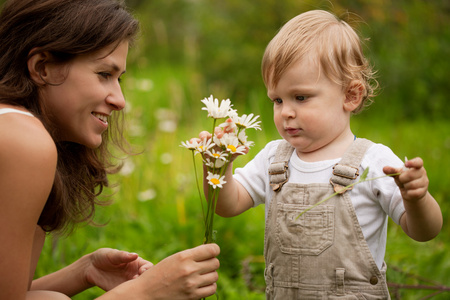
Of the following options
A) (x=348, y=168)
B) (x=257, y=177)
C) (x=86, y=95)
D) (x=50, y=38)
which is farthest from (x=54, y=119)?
(x=348, y=168)

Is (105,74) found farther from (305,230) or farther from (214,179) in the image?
(305,230)

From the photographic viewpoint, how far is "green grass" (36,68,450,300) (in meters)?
2.84

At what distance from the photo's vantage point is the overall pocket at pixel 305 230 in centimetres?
168

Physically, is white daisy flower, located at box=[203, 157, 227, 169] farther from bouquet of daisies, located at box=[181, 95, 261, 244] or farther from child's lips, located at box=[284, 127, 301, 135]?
child's lips, located at box=[284, 127, 301, 135]

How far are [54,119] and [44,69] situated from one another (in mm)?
170

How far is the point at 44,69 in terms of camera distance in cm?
177

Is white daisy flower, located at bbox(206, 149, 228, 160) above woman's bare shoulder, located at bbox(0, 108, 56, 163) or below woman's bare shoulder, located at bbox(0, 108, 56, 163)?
below

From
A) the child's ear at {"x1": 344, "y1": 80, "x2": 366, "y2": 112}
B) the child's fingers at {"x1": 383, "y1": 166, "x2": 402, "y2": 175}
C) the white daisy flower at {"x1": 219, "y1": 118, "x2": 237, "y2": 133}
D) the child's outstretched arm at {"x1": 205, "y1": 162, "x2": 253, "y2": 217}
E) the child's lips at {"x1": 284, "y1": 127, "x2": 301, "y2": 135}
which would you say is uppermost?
the child's ear at {"x1": 344, "y1": 80, "x2": 366, "y2": 112}

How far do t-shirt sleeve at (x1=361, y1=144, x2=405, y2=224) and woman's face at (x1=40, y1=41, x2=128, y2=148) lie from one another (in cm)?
87

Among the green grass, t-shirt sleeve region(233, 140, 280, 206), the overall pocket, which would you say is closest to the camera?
the overall pocket

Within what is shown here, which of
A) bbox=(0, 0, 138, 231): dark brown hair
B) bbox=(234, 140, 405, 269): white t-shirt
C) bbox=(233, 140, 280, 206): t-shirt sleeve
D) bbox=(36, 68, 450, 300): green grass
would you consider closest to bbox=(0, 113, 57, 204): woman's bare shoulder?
bbox=(0, 0, 138, 231): dark brown hair

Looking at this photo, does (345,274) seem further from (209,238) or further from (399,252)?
(399,252)

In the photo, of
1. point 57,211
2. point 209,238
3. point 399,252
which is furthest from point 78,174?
point 399,252

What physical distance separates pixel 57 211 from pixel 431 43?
5541 mm
